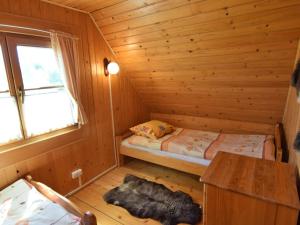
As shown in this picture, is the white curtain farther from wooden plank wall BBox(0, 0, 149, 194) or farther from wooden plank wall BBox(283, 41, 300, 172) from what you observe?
wooden plank wall BBox(283, 41, 300, 172)

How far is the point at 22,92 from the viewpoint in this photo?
74.9 inches

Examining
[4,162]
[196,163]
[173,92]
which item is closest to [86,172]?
[4,162]

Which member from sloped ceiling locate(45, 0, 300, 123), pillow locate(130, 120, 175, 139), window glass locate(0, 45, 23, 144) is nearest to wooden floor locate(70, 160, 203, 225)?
pillow locate(130, 120, 175, 139)

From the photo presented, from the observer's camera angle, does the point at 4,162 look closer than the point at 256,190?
No

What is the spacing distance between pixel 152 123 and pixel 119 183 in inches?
41.2

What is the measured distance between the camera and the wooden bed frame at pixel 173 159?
7.45 feet

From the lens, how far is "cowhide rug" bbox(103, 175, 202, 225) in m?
1.98

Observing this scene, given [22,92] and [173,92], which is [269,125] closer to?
[173,92]

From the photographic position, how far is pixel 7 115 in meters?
1.82

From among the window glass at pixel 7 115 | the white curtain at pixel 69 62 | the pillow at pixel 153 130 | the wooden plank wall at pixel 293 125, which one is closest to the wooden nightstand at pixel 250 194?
the wooden plank wall at pixel 293 125

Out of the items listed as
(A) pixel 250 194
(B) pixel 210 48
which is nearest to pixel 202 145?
(B) pixel 210 48

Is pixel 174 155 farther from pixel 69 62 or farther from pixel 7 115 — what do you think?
pixel 7 115

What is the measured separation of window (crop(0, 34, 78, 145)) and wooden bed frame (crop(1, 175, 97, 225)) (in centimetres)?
52

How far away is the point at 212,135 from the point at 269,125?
815 millimetres
